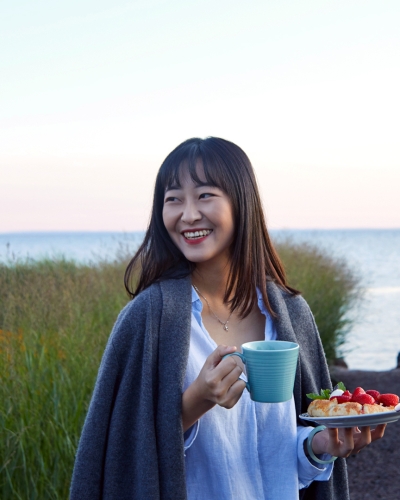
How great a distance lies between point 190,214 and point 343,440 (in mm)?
765

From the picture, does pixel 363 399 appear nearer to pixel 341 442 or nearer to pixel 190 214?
pixel 341 442

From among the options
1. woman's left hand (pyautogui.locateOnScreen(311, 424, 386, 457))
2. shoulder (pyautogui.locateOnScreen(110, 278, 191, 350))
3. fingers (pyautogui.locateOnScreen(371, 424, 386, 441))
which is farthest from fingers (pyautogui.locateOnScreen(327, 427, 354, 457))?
shoulder (pyautogui.locateOnScreen(110, 278, 191, 350))

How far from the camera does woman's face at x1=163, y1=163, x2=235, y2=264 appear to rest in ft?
6.11

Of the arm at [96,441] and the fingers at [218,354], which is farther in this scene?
the arm at [96,441]

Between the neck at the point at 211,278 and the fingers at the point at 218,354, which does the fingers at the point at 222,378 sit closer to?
the fingers at the point at 218,354

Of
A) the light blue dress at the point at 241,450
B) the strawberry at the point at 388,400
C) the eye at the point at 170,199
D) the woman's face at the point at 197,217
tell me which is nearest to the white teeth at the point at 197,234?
the woman's face at the point at 197,217

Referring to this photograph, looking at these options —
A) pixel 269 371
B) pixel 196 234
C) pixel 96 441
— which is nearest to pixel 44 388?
pixel 96 441

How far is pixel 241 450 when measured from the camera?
1830mm

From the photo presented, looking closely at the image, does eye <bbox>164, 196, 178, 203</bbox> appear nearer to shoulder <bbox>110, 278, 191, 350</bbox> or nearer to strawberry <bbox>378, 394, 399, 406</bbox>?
shoulder <bbox>110, 278, 191, 350</bbox>

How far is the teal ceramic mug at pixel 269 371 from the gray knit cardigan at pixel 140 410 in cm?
25

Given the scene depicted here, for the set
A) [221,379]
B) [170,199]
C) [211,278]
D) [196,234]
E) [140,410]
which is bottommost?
[140,410]

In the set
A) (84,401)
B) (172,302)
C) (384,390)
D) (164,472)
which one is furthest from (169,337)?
(384,390)

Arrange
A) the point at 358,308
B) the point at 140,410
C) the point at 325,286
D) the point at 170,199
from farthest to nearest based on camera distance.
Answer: the point at 358,308 < the point at 325,286 < the point at 170,199 < the point at 140,410

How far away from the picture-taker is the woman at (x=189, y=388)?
179 centimetres
